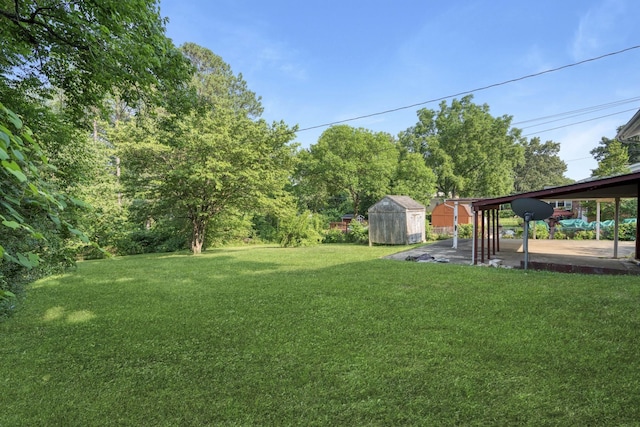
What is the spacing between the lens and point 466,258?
36.9 ft

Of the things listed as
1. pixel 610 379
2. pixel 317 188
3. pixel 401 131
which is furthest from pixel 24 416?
pixel 401 131

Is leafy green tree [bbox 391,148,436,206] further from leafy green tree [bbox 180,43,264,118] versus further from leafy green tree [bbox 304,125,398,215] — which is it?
leafy green tree [bbox 180,43,264,118]

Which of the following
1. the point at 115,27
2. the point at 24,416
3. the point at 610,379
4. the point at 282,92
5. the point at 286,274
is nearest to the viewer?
the point at 24,416

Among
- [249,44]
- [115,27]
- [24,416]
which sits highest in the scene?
[249,44]

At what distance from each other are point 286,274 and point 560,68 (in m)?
9.81

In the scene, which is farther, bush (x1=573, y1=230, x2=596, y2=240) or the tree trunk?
bush (x1=573, y1=230, x2=596, y2=240)

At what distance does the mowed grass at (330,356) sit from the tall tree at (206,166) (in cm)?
684

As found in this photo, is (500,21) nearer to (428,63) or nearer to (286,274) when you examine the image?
(428,63)

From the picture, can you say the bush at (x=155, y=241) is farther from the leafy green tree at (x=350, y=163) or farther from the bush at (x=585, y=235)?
the bush at (x=585, y=235)

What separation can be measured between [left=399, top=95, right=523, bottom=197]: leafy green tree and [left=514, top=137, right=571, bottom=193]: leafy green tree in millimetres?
27808

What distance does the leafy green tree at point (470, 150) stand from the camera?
33.9 meters

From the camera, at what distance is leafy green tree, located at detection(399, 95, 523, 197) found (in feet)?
111

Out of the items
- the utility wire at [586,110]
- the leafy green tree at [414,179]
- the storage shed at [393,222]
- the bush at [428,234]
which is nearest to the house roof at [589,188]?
the storage shed at [393,222]

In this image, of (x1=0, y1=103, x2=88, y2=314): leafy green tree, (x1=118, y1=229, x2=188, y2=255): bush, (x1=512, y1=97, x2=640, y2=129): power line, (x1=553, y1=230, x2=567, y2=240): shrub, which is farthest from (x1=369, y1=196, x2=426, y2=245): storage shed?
(x1=0, y1=103, x2=88, y2=314): leafy green tree
